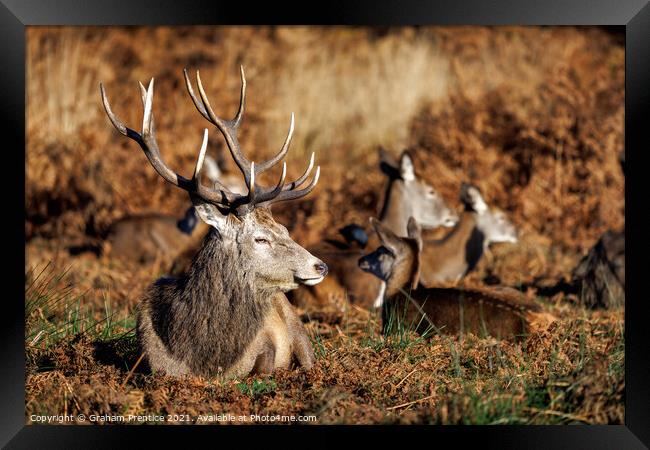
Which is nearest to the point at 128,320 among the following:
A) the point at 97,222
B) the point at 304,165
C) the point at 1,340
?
the point at 1,340

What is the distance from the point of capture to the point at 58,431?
600 centimetres

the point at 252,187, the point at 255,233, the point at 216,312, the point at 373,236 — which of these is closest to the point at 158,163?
the point at 252,187

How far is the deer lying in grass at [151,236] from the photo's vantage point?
12945 millimetres

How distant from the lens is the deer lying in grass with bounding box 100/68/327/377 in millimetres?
6867

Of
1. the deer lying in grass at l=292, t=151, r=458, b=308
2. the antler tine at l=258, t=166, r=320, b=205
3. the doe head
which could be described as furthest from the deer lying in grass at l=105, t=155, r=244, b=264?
the antler tine at l=258, t=166, r=320, b=205

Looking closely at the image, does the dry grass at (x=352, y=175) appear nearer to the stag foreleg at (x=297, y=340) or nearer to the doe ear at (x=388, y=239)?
the stag foreleg at (x=297, y=340)

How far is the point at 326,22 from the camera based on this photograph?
631 cm

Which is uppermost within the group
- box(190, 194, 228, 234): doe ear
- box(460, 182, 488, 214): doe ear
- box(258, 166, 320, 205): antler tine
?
box(460, 182, 488, 214): doe ear

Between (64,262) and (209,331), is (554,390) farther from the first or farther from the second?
(64,262)

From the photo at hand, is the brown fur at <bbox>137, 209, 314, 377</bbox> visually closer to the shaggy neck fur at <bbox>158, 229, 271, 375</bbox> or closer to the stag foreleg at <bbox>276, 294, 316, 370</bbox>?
the shaggy neck fur at <bbox>158, 229, 271, 375</bbox>

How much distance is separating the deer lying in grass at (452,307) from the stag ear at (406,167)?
348 centimetres

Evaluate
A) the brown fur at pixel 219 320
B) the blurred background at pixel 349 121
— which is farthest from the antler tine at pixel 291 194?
the blurred background at pixel 349 121

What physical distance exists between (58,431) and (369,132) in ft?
37.3

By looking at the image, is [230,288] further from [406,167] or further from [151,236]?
[406,167]
